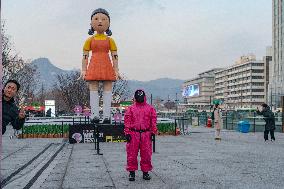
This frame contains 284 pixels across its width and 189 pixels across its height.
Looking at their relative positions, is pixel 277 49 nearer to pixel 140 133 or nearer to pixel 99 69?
pixel 99 69

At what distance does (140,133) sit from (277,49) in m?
127

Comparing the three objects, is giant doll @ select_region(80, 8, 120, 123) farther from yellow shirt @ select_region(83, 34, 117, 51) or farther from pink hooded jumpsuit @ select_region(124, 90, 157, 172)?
pink hooded jumpsuit @ select_region(124, 90, 157, 172)

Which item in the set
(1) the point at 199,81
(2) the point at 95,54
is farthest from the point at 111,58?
(1) the point at 199,81

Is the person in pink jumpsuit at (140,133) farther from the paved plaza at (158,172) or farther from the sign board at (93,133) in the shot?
the sign board at (93,133)

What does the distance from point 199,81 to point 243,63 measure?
137 feet

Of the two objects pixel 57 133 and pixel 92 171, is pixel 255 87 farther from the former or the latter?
pixel 92 171

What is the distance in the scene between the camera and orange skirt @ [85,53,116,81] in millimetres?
19359

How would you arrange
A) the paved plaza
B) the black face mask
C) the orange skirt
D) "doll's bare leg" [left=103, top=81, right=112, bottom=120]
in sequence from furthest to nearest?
"doll's bare leg" [left=103, top=81, right=112, bottom=120] < the orange skirt < the black face mask < the paved plaza

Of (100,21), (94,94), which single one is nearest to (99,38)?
(100,21)

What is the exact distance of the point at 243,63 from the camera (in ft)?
493

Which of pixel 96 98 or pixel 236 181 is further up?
pixel 96 98

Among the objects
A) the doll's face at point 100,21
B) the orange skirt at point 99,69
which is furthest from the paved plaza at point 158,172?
the doll's face at point 100,21

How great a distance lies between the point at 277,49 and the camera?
128125 mm

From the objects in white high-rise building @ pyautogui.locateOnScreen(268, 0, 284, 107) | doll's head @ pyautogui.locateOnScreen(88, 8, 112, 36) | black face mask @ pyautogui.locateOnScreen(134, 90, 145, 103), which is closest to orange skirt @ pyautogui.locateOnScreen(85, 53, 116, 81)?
doll's head @ pyautogui.locateOnScreen(88, 8, 112, 36)
